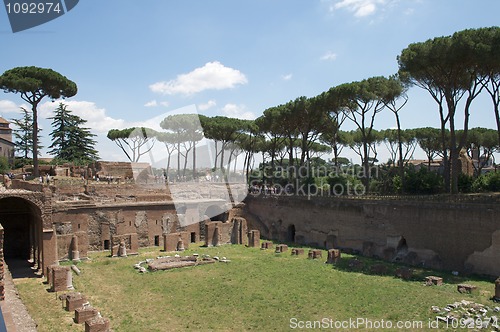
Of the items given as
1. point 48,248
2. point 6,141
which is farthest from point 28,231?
point 6,141

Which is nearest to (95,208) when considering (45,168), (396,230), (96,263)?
(96,263)

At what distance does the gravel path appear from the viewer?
9352 millimetres

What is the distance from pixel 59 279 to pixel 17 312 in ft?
13.4

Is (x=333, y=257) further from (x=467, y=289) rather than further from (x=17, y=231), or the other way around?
(x=17, y=231)

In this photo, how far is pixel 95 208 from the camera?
2231 centimetres

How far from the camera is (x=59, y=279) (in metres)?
14.2

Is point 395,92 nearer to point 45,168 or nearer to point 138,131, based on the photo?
point 45,168

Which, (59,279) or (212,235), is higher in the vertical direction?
(212,235)

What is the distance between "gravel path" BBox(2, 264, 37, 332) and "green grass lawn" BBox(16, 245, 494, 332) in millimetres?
723

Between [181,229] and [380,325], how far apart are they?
16572 mm

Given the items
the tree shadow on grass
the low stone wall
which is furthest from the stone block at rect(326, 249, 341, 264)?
the low stone wall

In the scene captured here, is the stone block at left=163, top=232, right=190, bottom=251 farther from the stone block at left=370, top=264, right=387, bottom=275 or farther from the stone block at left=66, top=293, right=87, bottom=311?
the stone block at left=370, top=264, right=387, bottom=275

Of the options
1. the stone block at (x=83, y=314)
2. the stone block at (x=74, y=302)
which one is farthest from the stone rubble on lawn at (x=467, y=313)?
the stone block at (x=74, y=302)

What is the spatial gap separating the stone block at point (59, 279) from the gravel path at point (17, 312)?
1774 millimetres
